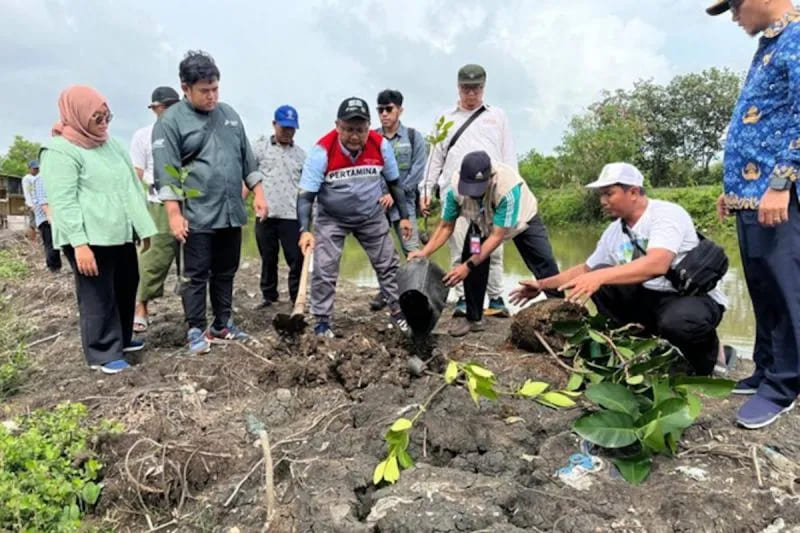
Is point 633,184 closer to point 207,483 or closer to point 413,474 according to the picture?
point 413,474

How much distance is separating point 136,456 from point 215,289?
1.62 metres

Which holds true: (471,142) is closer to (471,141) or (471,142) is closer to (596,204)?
(471,141)

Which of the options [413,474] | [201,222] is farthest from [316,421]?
[201,222]

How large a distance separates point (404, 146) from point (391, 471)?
133 inches

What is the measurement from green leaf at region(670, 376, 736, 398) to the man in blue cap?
3.36 metres

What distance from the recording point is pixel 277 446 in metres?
2.55

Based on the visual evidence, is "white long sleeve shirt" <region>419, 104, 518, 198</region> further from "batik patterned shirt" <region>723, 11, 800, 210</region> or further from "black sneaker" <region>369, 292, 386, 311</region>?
"batik patterned shirt" <region>723, 11, 800, 210</region>

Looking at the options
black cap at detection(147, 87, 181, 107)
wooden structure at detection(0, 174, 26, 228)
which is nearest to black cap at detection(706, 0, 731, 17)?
black cap at detection(147, 87, 181, 107)

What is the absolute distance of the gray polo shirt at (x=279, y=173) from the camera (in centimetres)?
502

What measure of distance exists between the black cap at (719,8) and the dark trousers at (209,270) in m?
2.85

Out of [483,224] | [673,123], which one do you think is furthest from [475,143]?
[673,123]

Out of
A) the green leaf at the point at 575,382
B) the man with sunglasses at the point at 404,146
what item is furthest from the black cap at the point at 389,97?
the green leaf at the point at 575,382

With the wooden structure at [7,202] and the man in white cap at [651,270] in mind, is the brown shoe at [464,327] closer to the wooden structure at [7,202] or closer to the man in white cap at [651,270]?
the man in white cap at [651,270]

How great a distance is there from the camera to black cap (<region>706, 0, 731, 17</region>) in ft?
9.07
